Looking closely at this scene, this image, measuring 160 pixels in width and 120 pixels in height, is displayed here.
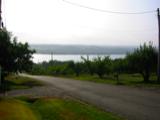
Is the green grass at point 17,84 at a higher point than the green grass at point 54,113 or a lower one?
lower

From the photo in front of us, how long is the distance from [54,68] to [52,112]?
72814 mm

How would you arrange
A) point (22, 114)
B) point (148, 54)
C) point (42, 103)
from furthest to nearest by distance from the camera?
point (148, 54) → point (42, 103) → point (22, 114)

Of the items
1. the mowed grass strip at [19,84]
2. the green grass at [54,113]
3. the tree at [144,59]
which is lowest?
the mowed grass strip at [19,84]

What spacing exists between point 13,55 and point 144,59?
15128 mm

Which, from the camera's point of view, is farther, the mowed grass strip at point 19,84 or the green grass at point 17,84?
the mowed grass strip at point 19,84

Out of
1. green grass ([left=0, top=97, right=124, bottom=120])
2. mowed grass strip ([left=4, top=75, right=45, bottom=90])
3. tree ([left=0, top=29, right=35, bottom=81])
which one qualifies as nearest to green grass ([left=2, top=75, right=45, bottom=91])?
mowed grass strip ([left=4, top=75, right=45, bottom=90])

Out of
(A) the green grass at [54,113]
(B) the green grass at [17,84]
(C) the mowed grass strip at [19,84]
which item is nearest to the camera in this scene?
(A) the green grass at [54,113]

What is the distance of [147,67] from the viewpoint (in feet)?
123

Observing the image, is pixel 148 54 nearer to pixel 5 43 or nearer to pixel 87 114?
pixel 5 43

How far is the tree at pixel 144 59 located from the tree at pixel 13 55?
1361cm

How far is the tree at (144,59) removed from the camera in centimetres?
3716

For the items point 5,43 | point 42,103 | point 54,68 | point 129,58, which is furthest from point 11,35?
point 54,68

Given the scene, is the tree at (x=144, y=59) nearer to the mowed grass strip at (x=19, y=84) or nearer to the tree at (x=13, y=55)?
the mowed grass strip at (x=19, y=84)

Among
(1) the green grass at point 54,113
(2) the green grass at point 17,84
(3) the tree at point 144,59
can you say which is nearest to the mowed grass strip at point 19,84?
(2) the green grass at point 17,84
